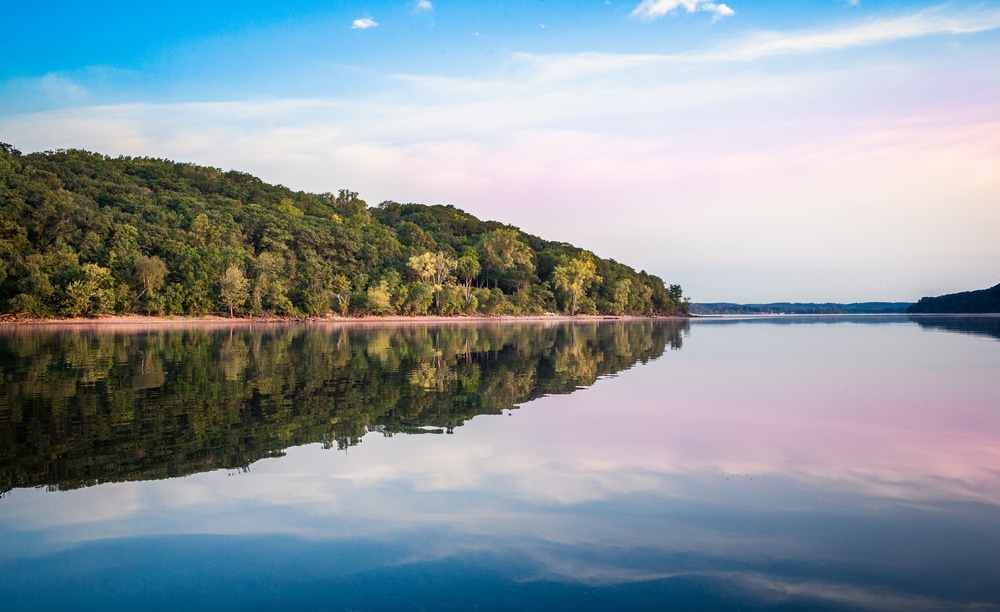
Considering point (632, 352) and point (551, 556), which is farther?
point (632, 352)

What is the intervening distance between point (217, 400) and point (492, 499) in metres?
10.1

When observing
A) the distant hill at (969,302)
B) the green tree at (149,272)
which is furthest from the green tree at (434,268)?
the distant hill at (969,302)

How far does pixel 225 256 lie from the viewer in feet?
267

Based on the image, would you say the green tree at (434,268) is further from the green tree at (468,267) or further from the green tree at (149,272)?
the green tree at (149,272)

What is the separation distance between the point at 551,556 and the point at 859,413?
1151 cm

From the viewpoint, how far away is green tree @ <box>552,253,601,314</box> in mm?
131375

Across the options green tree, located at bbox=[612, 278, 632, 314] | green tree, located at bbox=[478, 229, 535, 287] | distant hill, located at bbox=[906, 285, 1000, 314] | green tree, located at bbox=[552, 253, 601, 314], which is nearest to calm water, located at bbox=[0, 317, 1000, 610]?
green tree, located at bbox=[478, 229, 535, 287]

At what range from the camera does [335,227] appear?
4437 inches

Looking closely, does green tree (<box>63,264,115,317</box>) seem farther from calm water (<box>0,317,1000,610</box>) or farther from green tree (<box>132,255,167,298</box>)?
calm water (<box>0,317,1000,610</box>)

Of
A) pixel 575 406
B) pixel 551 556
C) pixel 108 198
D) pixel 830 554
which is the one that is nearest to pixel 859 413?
pixel 575 406

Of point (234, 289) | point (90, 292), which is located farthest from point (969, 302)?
point (90, 292)

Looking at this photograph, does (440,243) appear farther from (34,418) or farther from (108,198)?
(34,418)

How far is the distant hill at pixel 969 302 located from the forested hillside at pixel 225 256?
92366 mm

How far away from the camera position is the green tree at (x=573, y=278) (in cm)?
13138
